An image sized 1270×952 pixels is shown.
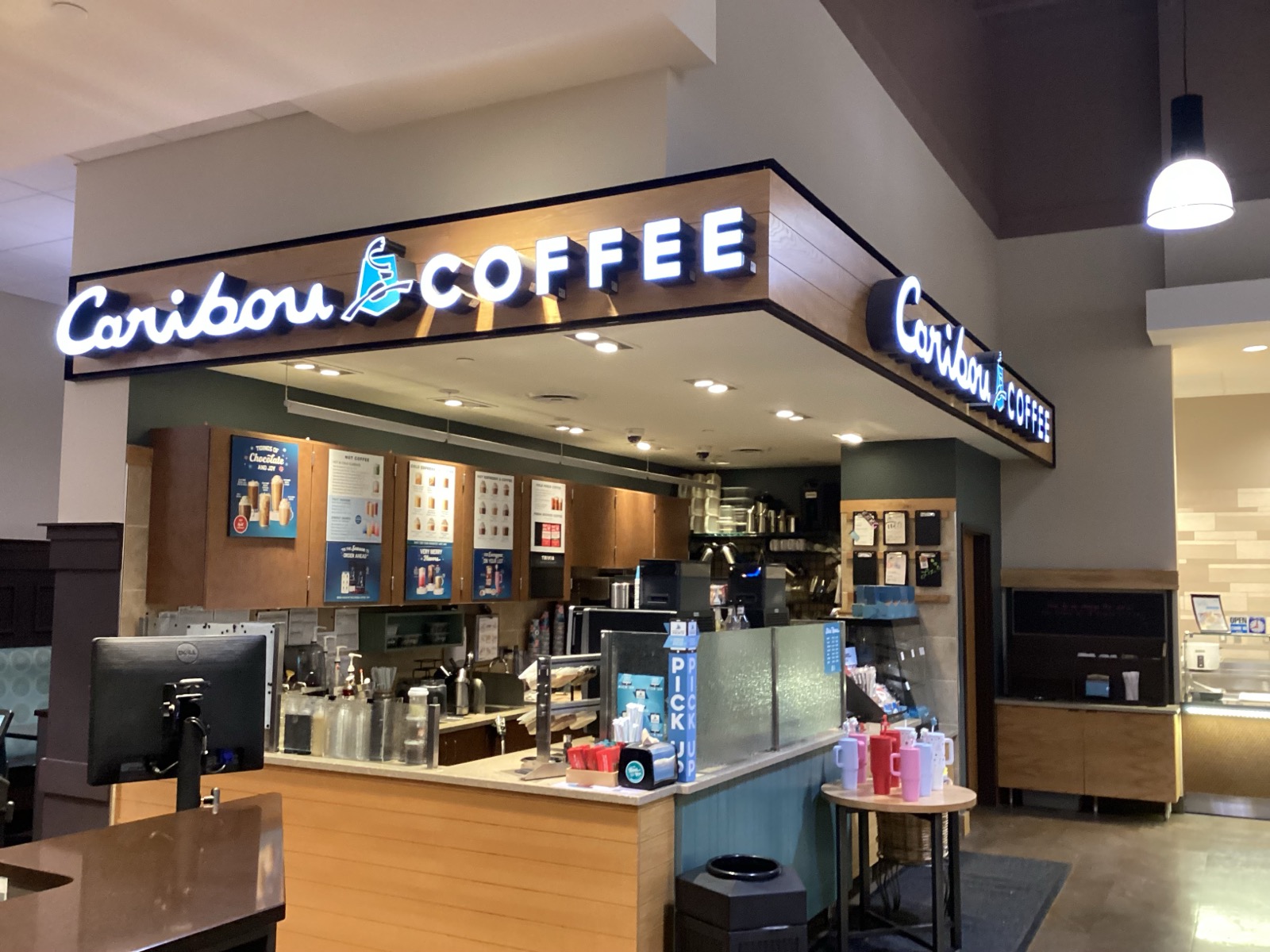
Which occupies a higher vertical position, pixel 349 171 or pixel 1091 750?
pixel 349 171

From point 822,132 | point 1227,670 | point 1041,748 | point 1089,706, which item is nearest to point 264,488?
point 822,132

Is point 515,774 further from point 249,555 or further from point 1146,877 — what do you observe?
point 1146,877

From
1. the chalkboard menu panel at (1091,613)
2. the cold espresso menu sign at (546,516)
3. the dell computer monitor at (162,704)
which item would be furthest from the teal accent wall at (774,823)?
the chalkboard menu panel at (1091,613)

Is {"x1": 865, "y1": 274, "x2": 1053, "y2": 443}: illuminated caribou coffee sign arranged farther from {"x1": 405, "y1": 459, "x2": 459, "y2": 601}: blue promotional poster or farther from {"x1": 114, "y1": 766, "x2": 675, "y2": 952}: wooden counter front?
{"x1": 405, "y1": 459, "x2": 459, "y2": 601}: blue promotional poster

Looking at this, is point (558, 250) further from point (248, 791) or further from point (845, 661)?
point (845, 661)

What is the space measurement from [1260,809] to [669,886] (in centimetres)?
623

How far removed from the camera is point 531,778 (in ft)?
14.0

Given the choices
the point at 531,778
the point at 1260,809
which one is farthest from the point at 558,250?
the point at 1260,809

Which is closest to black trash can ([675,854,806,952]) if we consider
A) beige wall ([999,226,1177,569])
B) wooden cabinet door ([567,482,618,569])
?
wooden cabinet door ([567,482,618,569])

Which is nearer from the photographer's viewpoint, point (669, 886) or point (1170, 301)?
point (669, 886)

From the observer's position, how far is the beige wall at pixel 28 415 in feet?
27.5

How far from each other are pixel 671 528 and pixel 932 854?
4.77 m

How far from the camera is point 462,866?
14.1ft

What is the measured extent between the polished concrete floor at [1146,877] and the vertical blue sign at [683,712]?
2.25 meters
